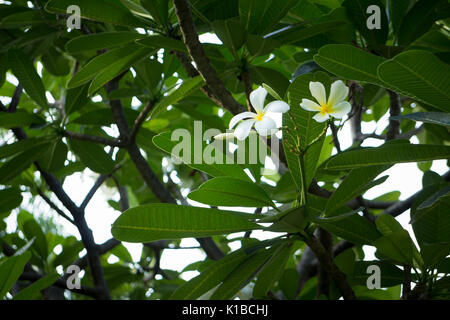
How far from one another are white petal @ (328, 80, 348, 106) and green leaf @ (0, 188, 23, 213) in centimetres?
102

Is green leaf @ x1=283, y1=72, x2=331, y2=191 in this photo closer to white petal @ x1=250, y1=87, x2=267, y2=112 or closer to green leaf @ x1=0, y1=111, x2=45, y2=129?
white petal @ x1=250, y1=87, x2=267, y2=112

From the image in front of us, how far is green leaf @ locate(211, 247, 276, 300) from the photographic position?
940 millimetres

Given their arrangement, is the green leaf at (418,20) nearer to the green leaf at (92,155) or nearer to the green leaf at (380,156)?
the green leaf at (380,156)

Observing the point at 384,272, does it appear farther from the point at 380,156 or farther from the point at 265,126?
the point at 265,126

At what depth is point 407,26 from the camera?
1134 mm

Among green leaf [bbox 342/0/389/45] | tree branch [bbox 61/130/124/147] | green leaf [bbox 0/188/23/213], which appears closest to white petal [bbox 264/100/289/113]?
green leaf [bbox 342/0/389/45]

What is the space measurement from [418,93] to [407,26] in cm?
39

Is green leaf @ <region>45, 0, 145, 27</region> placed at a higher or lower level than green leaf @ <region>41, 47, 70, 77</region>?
lower

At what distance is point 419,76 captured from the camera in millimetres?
773

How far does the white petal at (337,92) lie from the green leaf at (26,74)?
0.89m

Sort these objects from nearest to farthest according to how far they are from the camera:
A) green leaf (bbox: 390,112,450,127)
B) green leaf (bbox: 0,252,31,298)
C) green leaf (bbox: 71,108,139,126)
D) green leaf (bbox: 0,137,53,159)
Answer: green leaf (bbox: 390,112,450,127) < green leaf (bbox: 0,252,31,298) < green leaf (bbox: 0,137,53,159) < green leaf (bbox: 71,108,139,126)

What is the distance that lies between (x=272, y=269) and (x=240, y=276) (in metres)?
0.10
